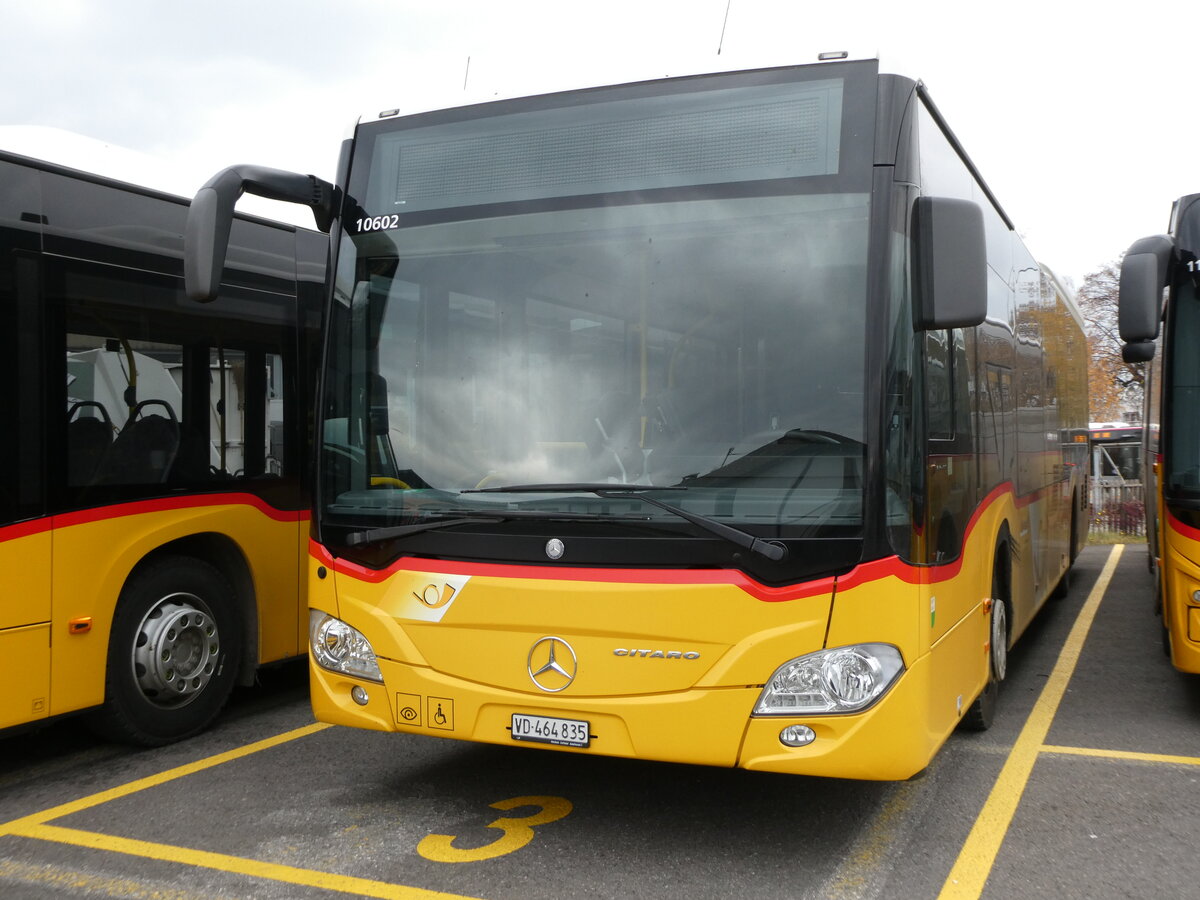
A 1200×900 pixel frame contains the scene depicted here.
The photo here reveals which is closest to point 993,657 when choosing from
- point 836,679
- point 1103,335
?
point 836,679

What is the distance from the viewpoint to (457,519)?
4590 millimetres

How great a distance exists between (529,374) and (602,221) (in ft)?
2.12

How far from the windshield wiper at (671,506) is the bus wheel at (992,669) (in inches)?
96.2

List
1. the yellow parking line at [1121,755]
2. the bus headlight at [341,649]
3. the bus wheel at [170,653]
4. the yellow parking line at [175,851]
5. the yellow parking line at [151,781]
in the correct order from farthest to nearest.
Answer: the bus wheel at [170,653]
the yellow parking line at [1121,755]
the yellow parking line at [151,781]
the bus headlight at [341,649]
the yellow parking line at [175,851]

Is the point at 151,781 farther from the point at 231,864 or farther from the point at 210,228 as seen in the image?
the point at 210,228

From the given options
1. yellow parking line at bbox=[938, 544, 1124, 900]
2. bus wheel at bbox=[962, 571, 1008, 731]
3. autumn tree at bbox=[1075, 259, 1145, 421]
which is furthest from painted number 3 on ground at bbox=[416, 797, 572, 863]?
autumn tree at bbox=[1075, 259, 1145, 421]

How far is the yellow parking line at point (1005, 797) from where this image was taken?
4.25 m

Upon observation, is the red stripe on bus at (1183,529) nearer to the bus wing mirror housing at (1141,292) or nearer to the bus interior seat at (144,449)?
the bus wing mirror housing at (1141,292)

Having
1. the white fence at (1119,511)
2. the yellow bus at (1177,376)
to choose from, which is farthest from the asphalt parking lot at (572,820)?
the white fence at (1119,511)

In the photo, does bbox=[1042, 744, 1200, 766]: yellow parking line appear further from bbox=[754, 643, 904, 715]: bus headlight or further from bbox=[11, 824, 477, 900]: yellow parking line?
bbox=[11, 824, 477, 900]: yellow parking line

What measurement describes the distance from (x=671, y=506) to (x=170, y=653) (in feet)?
11.0

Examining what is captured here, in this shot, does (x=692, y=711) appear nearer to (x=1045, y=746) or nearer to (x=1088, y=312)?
(x=1045, y=746)

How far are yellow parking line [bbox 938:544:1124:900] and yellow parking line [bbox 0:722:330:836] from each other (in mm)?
3541

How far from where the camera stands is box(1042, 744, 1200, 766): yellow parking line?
19.1ft
